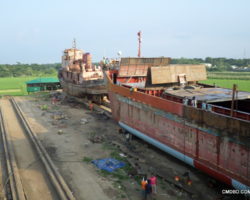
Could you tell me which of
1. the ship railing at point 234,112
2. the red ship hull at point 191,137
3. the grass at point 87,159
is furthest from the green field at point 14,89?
the ship railing at point 234,112

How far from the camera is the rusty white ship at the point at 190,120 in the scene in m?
7.43

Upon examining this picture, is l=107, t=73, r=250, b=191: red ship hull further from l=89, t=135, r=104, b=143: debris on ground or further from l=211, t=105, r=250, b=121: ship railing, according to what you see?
l=89, t=135, r=104, b=143: debris on ground

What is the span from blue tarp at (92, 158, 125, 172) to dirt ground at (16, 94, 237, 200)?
0.27m

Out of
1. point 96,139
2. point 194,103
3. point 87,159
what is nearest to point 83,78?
point 96,139

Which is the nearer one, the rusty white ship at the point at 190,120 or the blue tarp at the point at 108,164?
the rusty white ship at the point at 190,120

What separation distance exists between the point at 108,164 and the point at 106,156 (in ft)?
3.19

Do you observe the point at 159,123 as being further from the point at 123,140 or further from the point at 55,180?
the point at 55,180

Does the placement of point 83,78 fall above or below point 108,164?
above

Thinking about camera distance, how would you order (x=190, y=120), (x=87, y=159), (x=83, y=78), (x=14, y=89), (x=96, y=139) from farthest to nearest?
1. (x=14, y=89)
2. (x=83, y=78)
3. (x=96, y=139)
4. (x=87, y=159)
5. (x=190, y=120)

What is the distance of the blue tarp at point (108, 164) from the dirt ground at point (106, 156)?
27 centimetres

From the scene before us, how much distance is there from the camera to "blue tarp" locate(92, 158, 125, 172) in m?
9.98

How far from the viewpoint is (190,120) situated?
9039 mm

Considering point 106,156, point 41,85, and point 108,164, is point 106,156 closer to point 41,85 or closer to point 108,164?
point 108,164

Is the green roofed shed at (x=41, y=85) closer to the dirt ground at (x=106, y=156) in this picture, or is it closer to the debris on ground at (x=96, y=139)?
the dirt ground at (x=106, y=156)
